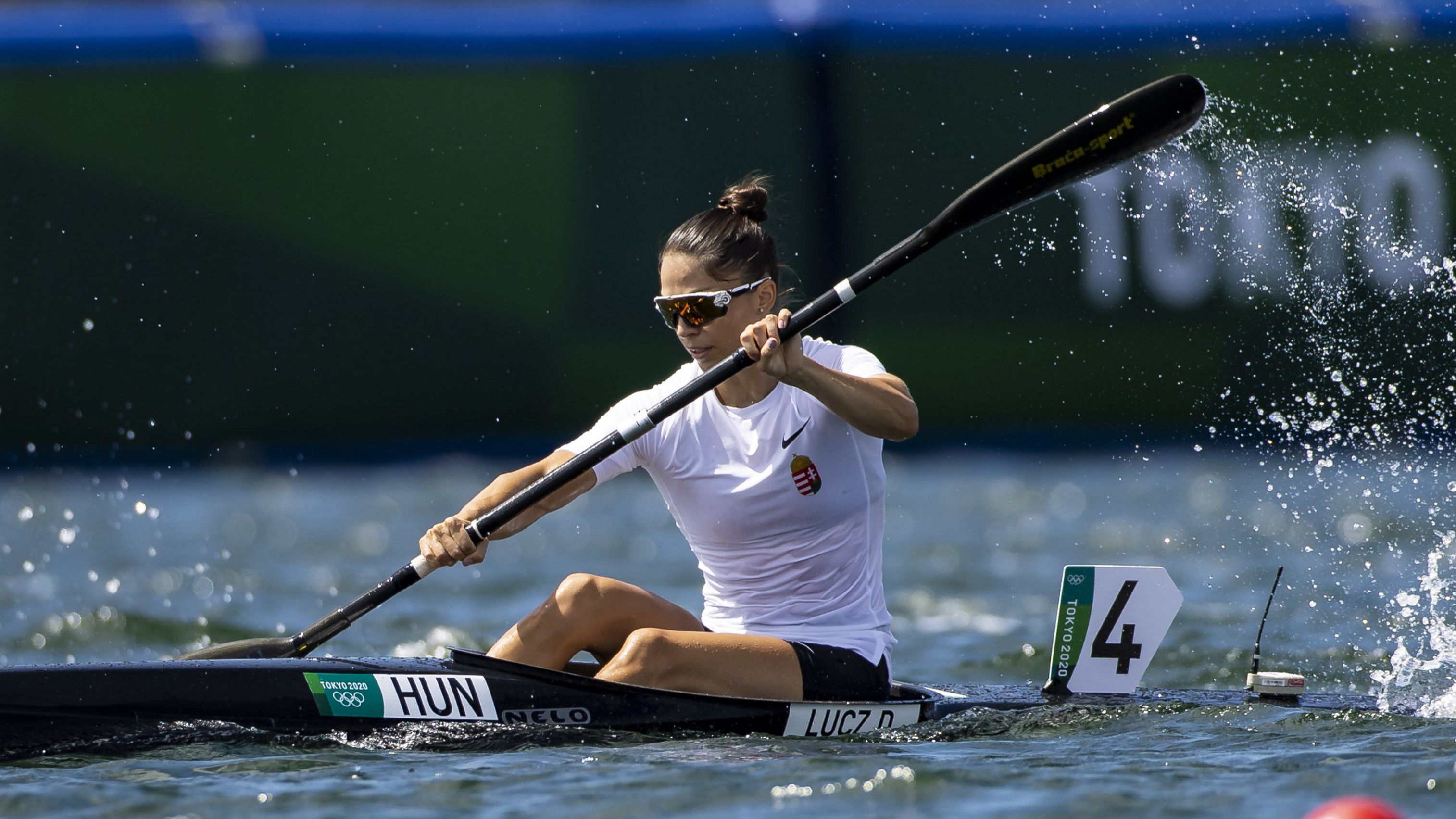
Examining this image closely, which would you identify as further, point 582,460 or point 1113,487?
point 1113,487

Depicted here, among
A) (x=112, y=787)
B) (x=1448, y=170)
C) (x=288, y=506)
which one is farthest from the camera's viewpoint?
(x=1448, y=170)

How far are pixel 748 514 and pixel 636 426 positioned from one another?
37cm

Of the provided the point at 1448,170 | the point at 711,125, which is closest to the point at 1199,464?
the point at 1448,170

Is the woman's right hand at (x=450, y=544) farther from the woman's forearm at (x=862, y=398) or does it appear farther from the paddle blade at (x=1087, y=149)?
the paddle blade at (x=1087, y=149)

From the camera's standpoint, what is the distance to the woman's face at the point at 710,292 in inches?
161

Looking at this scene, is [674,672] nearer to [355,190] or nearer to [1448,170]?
[355,190]

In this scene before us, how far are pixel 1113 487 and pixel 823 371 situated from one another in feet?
32.4

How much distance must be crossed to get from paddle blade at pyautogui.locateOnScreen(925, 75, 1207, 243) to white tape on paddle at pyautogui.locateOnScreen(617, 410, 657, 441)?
94 cm

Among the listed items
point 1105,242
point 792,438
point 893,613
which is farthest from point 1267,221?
point 792,438

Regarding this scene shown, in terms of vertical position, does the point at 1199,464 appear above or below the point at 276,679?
above

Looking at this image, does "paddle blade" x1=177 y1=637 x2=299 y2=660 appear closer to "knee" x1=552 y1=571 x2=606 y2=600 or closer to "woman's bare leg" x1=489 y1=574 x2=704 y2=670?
"woman's bare leg" x1=489 y1=574 x2=704 y2=670

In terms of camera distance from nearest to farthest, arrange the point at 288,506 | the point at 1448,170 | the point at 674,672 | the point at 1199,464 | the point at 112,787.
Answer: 1. the point at 112,787
2. the point at 674,672
3. the point at 288,506
4. the point at 1448,170
5. the point at 1199,464

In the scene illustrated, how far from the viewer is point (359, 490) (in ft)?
45.1

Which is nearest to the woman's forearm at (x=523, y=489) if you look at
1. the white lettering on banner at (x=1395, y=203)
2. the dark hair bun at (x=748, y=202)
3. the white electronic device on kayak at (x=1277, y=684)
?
the dark hair bun at (x=748, y=202)
